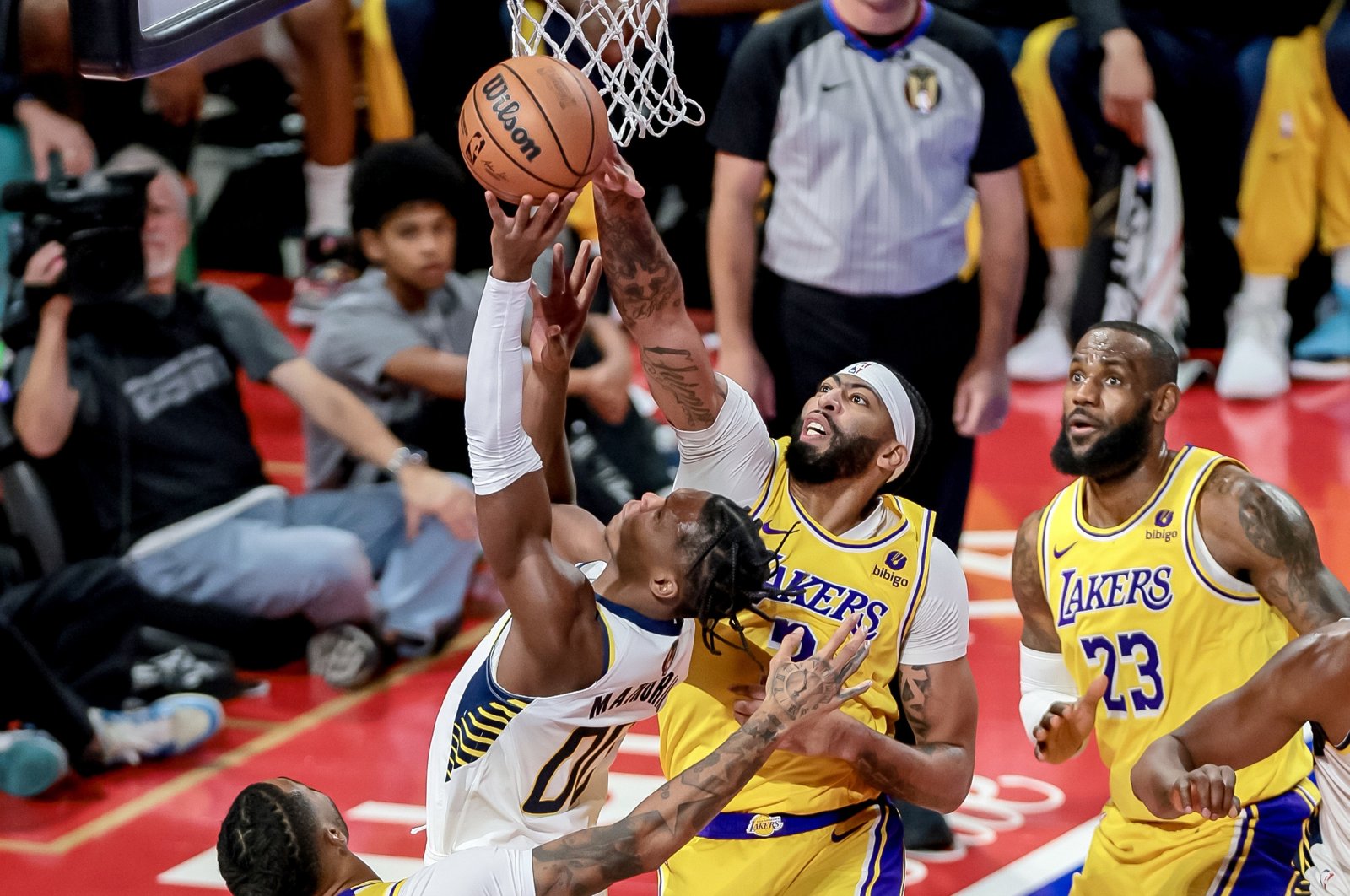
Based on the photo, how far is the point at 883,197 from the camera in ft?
21.1

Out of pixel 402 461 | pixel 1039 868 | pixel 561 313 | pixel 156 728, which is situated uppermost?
pixel 561 313

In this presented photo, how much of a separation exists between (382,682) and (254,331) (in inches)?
56.3

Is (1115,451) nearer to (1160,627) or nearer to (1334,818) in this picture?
(1160,627)

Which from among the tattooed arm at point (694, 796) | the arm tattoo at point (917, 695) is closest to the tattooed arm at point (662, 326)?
the arm tattoo at point (917, 695)

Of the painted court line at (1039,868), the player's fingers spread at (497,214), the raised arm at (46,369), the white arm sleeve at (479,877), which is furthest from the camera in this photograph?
the raised arm at (46,369)

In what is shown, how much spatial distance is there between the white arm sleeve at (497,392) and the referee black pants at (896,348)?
9.36 ft

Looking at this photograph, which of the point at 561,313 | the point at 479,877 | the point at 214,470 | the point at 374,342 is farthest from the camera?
the point at 374,342

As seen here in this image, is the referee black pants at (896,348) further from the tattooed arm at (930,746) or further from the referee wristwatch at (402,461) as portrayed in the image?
the tattooed arm at (930,746)

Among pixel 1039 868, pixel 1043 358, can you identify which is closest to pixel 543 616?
pixel 1039 868

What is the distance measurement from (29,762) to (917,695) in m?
2.98

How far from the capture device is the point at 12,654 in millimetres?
5809

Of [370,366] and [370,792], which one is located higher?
[370,366]

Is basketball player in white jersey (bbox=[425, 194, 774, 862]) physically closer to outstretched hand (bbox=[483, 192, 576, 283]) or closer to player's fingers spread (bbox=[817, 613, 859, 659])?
outstretched hand (bbox=[483, 192, 576, 283])

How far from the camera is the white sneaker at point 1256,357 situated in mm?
9844
